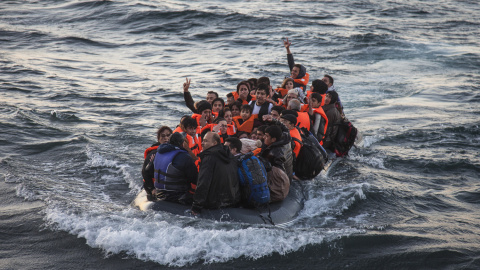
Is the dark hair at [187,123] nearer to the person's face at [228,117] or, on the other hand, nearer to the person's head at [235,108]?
the person's face at [228,117]

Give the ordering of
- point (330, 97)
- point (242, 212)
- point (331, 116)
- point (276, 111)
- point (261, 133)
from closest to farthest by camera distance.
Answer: point (242, 212)
point (261, 133)
point (276, 111)
point (330, 97)
point (331, 116)

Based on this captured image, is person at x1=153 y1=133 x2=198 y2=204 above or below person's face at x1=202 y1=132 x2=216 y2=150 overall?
below

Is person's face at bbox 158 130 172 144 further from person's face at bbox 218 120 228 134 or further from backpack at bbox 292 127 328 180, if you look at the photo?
backpack at bbox 292 127 328 180

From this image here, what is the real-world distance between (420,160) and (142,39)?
1621 cm

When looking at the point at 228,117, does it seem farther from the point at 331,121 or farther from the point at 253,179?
the point at 331,121

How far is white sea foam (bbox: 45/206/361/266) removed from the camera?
6.16 metres

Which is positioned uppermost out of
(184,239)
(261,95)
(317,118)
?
(261,95)

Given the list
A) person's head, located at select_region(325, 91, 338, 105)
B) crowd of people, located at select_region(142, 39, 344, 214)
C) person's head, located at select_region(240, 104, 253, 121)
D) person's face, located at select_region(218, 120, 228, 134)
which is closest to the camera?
crowd of people, located at select_region(142, 39, 344, 214)

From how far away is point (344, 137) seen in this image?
1002 cm

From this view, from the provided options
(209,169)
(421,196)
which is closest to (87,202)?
(209,169)

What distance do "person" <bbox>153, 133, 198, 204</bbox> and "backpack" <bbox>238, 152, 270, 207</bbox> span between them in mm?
633

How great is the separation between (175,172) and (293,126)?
2201 mm

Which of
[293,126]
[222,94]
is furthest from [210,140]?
[222,94]

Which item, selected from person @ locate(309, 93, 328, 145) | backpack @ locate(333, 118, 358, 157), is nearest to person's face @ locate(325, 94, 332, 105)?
backpack @ locate(333, 118, 358, 157)
